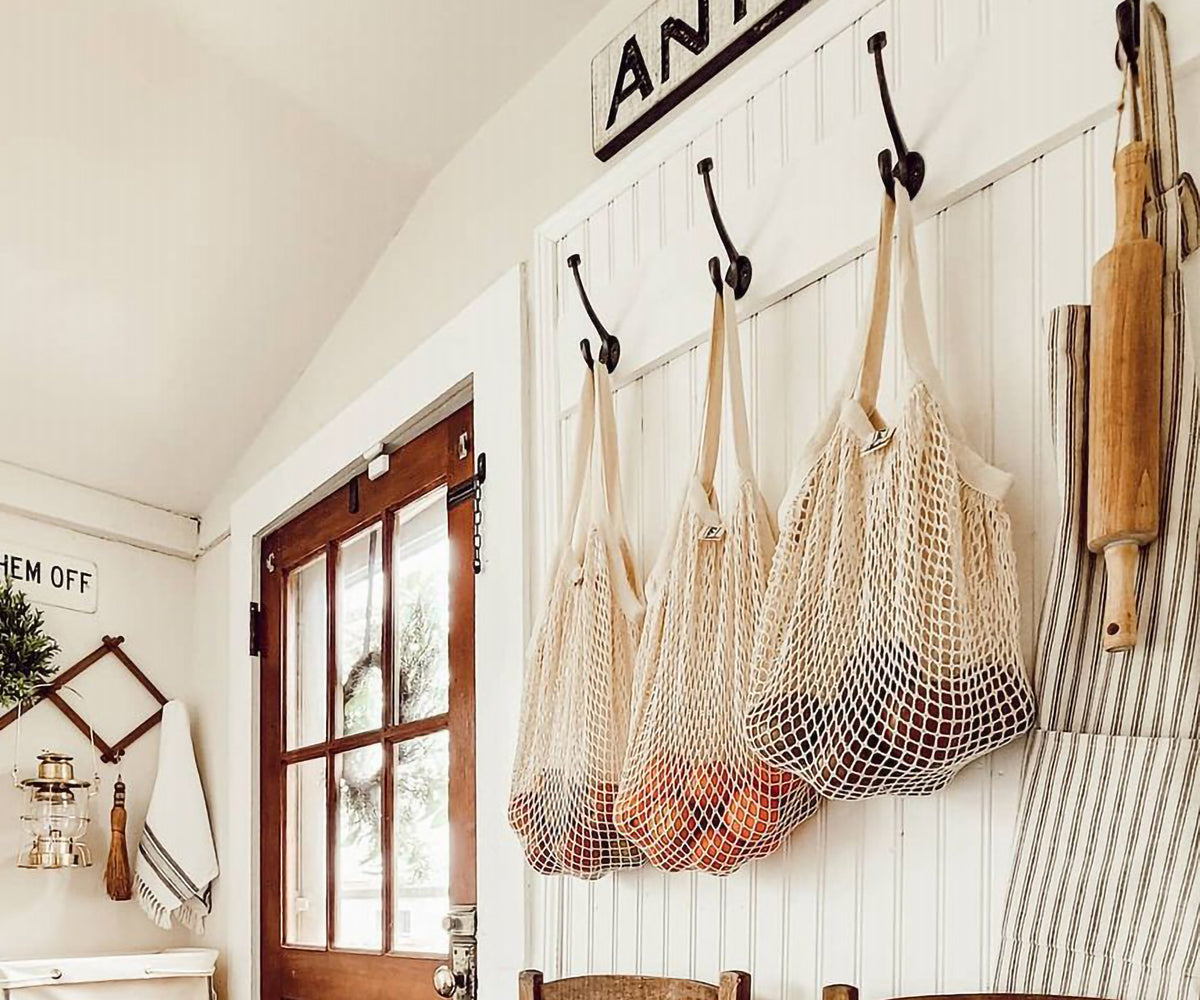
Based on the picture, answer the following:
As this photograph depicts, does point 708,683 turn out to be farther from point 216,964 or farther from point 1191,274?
point 216,964

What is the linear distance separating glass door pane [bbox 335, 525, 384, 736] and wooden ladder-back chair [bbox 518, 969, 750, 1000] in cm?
102

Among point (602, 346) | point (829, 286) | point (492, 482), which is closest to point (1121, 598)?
point (829, 286)

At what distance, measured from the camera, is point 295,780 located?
9.59 feet

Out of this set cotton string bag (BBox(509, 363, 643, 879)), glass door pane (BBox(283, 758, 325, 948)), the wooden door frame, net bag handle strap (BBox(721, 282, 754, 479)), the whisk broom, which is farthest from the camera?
the whisk broom

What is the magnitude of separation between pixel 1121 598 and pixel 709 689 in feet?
1.54

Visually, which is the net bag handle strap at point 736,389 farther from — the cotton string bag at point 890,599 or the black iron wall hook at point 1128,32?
the black iron wall hook at point 1128,32

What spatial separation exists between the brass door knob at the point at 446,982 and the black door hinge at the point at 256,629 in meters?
1.20

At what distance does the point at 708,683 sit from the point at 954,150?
0.53m

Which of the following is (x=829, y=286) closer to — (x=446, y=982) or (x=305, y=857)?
(x=446, y=982)

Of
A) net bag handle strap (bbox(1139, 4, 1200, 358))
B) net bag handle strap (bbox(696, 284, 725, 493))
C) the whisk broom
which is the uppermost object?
net bag handle strap (bbox(1139, 4, 1200, 358))

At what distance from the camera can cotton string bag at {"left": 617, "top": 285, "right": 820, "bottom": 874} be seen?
4.32 ft

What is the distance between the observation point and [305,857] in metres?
2.83

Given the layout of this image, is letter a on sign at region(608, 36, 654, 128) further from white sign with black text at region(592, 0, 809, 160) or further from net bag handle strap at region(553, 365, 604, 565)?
net bag handle strap at region(553, 365, 604, 565)

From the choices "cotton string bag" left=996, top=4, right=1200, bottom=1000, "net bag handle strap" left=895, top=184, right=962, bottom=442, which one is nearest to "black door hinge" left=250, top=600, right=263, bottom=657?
"net bag handle strap" left=895, top=184, right=962, bottom=442
